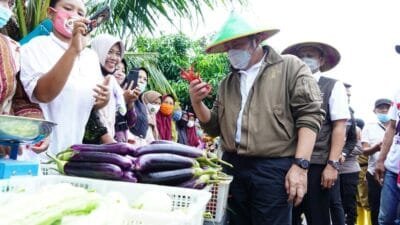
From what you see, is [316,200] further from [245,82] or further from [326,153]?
[245,82]

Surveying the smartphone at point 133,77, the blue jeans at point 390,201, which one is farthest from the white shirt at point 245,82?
the blue jeans at point 390,201

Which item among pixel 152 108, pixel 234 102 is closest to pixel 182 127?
pixel 152 108

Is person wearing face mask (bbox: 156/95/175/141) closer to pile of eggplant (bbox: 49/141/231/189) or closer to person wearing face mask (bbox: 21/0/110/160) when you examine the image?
person wearing face mask (bbox: 21/0/110/160)

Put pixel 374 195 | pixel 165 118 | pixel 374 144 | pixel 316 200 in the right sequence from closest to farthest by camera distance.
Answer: pixel 316 200 < pixel 374 195 < pixel 374 144 < pixel 165 118

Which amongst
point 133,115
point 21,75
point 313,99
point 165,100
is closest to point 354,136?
point 313,99

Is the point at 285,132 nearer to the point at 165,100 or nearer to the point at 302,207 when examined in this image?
the point at 302,207

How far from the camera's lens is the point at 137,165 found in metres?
1.63

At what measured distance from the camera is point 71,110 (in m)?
2.30

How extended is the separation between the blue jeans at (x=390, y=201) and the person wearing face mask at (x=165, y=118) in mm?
3565

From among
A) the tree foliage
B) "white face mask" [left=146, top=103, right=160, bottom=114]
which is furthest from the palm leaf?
the tree foliage

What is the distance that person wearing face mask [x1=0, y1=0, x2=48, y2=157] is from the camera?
1.90m

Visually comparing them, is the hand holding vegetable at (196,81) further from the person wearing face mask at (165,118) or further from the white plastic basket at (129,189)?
the person wearing face mask at (165,118)

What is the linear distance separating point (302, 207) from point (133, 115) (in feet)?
5.48

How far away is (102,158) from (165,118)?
5.16 meters
